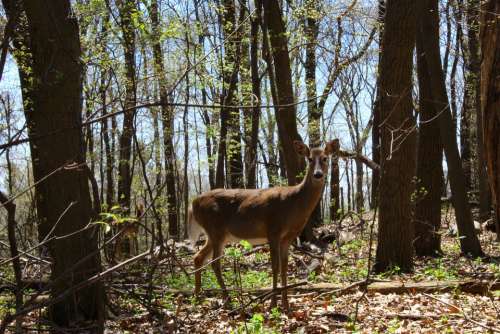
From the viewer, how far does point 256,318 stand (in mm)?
5418

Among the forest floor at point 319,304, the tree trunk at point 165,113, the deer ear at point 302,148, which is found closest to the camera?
the forest floor at point 319,304

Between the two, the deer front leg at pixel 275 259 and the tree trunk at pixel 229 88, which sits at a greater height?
the tree trunk at pixel 229 88

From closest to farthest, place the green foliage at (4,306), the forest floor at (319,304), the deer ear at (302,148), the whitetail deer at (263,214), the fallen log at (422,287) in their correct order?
the forest floor at (319,304), the green foliage at (4,306), the fallen log at (422,287), the whitetail deer at (263,214), the deer ear at (302,148)

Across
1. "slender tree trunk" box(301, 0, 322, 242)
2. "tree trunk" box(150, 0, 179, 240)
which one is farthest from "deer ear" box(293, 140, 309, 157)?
"slender tree trunk" box(301, 0, 322, 242)

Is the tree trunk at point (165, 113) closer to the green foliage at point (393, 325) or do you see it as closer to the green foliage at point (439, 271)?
the green foliage at point (393, 325)

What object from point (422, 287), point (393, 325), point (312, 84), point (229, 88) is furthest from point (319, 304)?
point (312, 84)

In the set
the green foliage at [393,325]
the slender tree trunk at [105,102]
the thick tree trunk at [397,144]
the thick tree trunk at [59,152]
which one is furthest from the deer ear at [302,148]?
the thick tree trunk at [59,152]

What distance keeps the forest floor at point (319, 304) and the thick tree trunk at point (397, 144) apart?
43cm

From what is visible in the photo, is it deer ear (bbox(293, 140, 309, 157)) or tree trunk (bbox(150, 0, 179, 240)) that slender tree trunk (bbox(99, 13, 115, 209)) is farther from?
deer ear (bbox(293, 140, 309, 157))

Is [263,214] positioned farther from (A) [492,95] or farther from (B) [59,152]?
(A) [492,95]

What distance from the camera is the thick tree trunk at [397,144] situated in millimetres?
8531

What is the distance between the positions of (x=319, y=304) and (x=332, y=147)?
2.47m

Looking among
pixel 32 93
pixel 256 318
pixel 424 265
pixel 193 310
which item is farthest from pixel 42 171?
pixel 424 265

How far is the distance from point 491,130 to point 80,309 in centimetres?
459
